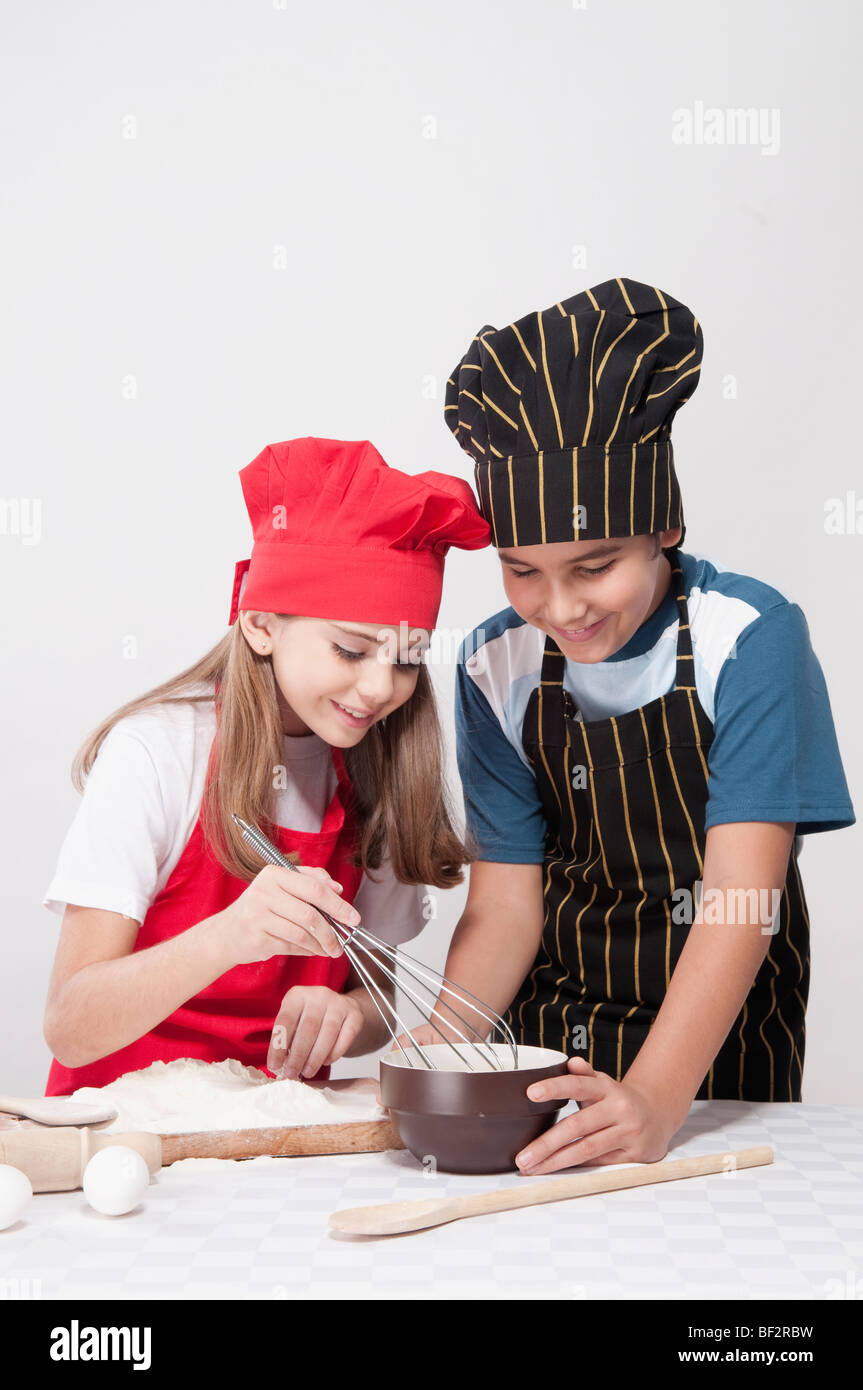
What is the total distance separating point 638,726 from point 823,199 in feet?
3.93

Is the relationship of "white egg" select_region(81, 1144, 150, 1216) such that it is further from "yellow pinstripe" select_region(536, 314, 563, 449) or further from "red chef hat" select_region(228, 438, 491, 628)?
"yellow pinstripe" select_region(536, 314, 563, 449)

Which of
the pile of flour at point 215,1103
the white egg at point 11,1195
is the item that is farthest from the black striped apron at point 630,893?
the white egg at point 11,1195

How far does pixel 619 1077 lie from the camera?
1.30 meters

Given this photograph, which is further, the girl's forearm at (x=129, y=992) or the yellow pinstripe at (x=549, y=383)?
the yellow pinstripe at (x=549, y=383)

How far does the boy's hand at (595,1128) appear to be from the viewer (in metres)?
0.92

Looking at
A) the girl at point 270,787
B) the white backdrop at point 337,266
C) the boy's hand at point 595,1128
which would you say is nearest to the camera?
the boy's hand at point 595,1128

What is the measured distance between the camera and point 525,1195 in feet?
2.79

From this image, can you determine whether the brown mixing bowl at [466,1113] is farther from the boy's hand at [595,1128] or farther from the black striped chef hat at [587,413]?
the black striped chef hat at [587,413]

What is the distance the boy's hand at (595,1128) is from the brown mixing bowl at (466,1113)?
0.03ft

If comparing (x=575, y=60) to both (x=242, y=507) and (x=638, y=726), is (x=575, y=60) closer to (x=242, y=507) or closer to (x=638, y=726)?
(x=242, y=507)

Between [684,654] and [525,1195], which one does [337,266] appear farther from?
[525,1195]

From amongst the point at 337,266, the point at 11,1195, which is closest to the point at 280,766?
the point at 11,1195

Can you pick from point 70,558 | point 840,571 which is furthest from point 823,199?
point 70,558
